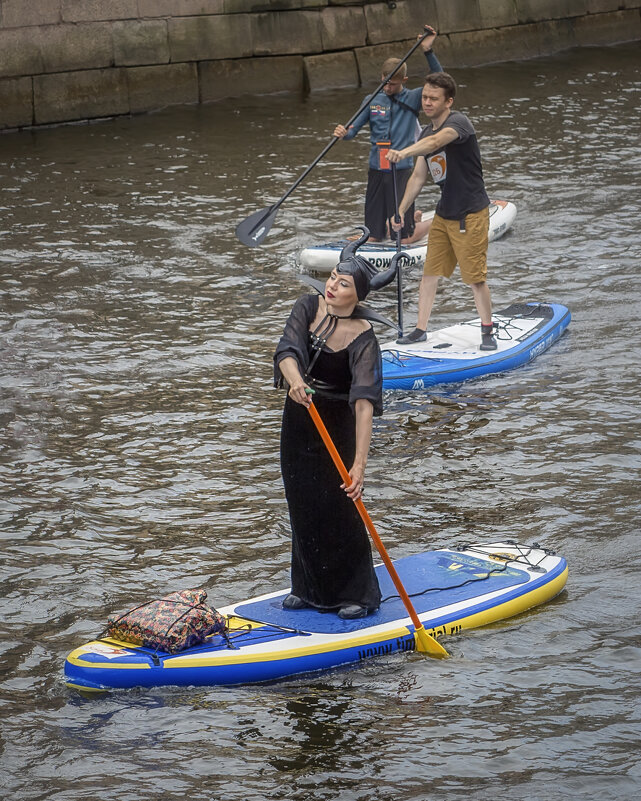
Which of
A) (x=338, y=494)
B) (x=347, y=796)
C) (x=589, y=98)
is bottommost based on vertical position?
(x=347, y=796)

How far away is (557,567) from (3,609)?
8.44ft

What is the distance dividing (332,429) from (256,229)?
403 cm

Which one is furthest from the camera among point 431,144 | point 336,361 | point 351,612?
point 431,144

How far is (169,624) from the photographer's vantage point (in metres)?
5.09

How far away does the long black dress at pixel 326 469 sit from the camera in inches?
201

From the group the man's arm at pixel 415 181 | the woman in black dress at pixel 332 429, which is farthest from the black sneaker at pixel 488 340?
the woman in black dress at pixel 332 429

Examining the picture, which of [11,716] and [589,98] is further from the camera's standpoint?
[589,98]

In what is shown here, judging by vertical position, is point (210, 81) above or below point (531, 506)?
above

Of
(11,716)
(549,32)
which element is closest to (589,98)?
(549,32)

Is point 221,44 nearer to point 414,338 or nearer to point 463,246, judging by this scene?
point 414,338

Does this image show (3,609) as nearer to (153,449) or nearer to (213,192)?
(153,449)

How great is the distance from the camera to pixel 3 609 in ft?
18.8

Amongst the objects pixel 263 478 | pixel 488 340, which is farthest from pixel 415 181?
pixel 263 478

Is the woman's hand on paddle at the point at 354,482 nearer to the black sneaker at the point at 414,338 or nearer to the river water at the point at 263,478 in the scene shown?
the river water at the point at 263,478
